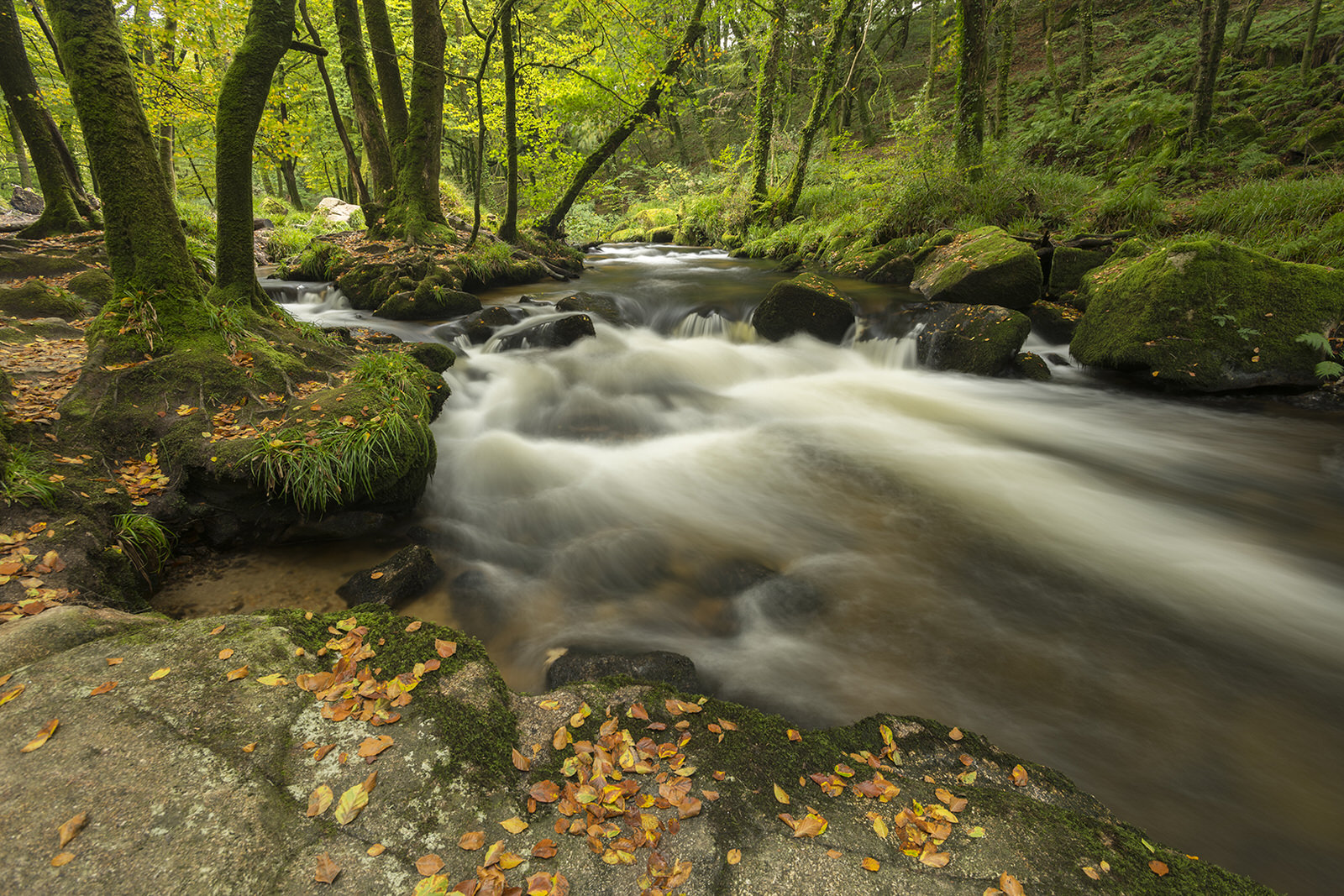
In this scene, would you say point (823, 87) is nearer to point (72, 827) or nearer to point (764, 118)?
point (764, 118)

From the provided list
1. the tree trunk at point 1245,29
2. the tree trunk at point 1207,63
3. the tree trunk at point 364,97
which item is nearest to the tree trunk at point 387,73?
the tree trunk at point 364,97

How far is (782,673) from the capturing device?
359cm

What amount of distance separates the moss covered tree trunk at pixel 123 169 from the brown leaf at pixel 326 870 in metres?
5.02

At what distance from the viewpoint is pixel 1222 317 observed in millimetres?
6656

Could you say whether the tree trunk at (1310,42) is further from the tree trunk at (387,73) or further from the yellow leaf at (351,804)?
the yellow leaf at (351,804)

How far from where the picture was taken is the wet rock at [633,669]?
121 inches

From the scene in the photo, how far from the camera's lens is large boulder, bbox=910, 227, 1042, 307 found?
8.57 metres

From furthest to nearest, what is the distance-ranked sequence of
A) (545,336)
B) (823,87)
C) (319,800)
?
(823,87) < (545,336) < (319,800)

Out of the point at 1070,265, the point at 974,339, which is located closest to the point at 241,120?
the point at 974,339

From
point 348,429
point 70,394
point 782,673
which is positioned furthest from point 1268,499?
point 70,394

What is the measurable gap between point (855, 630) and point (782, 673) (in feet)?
2.34

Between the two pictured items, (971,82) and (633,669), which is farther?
(971,82)

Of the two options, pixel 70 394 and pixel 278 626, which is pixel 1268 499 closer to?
pixel 278 626

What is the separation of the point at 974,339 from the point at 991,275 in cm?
144
